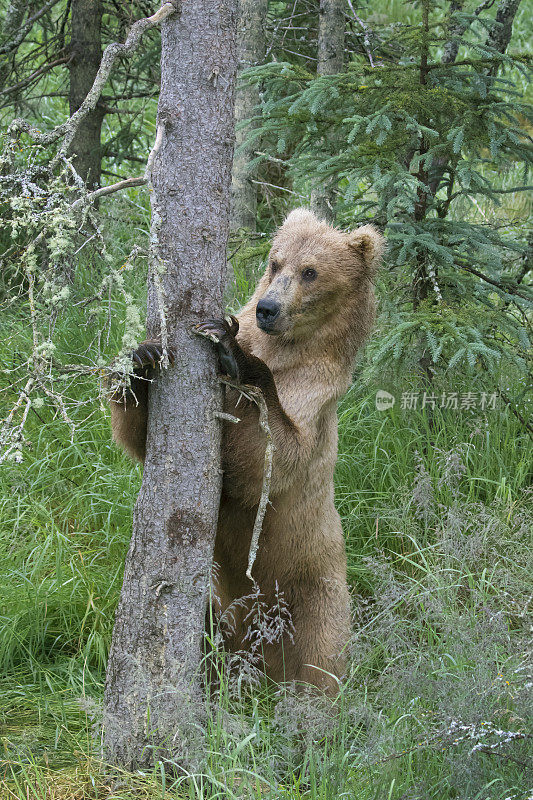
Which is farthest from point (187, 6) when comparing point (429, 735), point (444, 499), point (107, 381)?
point (444, 499)

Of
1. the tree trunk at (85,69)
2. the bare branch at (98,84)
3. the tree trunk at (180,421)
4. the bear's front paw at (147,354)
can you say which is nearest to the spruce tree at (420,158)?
the tree trunk at (85,69)

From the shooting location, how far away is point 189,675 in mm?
3102

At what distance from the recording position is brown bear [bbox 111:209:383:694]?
336 cm

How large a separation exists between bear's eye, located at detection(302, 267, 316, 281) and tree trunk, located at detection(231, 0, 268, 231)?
288 cm

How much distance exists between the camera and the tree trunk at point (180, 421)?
2.92 meters

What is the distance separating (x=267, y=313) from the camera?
11.6 feet

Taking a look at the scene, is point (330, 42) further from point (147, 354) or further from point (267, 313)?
point (147, 354)

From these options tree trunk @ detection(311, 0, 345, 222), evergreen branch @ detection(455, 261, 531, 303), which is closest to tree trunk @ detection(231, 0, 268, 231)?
tree trunk @ detection(311, 0, 345, 222)

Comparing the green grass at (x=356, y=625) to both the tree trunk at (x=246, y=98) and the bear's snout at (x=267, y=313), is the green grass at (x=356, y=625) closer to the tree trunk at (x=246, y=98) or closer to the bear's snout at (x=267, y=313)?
the tree trunk at (x=246, y=98)

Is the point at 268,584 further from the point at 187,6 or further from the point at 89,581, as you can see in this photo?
the point at 187,6

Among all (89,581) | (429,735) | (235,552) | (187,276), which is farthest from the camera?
(89,581)

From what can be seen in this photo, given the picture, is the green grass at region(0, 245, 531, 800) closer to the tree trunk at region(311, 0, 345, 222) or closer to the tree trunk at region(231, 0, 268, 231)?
the tree trunk at region(231, 0, 268, 231)

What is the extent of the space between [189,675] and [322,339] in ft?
5.10

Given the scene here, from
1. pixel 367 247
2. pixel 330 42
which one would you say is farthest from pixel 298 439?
pixel 330 42
